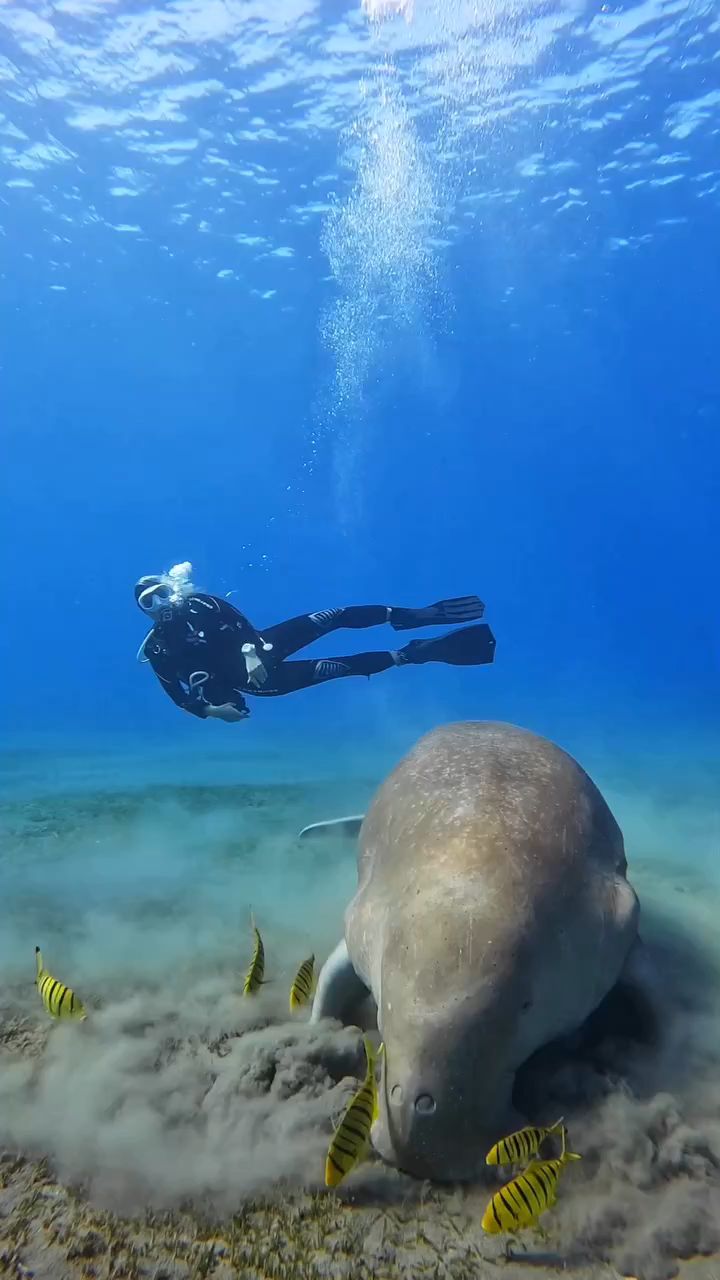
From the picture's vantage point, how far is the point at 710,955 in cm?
570

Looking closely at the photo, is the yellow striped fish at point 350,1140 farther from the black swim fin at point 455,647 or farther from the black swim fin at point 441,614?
the black swim fin at point 441,614

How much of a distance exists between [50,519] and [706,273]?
119 metres

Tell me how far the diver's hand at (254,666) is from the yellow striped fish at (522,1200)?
8.06 metres

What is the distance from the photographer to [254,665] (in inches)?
405

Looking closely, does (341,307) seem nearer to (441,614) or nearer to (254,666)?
(441,614)

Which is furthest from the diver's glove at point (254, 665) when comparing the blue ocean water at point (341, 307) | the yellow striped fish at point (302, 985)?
the yellow striped fish at point (302, 985)

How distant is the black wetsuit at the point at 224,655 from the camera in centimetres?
1076

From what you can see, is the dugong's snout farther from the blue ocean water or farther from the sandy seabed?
the blue ocean water

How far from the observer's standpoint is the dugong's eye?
2.86 m

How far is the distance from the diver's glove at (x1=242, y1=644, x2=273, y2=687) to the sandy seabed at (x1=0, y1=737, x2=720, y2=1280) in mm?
3991

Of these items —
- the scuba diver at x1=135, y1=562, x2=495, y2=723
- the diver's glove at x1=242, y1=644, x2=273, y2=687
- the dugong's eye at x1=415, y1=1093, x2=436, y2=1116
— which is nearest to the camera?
the dugong's eye at x1=415, y1=1093, x2=436, y2=1116

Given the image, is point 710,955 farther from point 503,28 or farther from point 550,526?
point 550,526

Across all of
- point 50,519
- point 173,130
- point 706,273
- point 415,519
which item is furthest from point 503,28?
point 50,519

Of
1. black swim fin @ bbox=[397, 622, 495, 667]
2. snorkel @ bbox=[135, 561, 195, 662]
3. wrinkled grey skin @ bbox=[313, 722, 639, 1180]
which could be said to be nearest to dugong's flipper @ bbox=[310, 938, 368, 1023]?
wrinkled grey skin @ bbox=[313, 722, 639, 1180]
